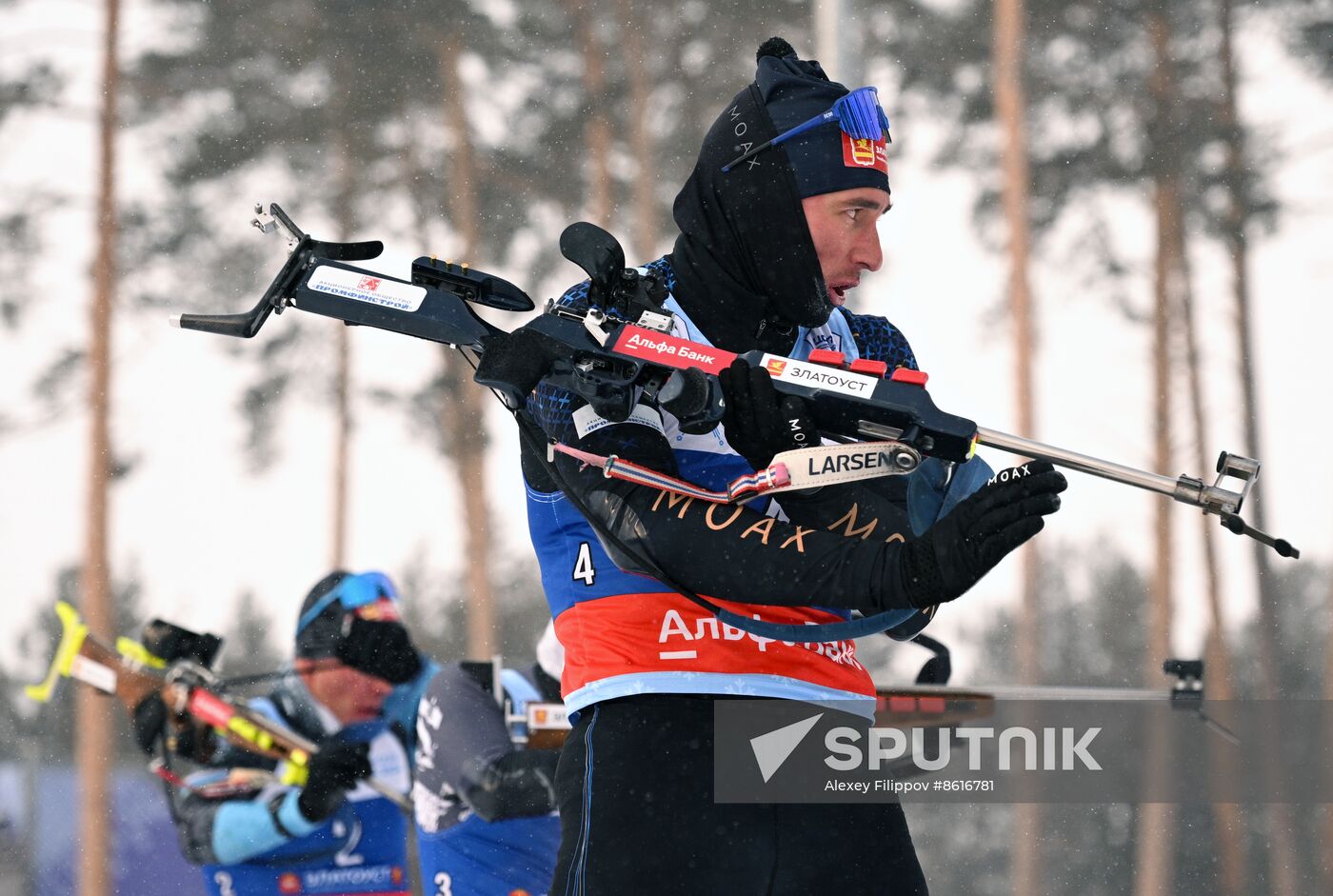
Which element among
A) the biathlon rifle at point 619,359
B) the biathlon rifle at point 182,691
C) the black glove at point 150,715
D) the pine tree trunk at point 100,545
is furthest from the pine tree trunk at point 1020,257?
the biathlon rifle at point 619,359

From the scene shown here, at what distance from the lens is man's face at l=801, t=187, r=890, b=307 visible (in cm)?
247

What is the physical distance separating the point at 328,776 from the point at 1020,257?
9569 mm

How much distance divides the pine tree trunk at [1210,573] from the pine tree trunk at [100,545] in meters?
9.83

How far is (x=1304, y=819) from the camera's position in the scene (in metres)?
17.4

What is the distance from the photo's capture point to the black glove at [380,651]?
6062 mm

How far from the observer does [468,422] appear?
16.2m

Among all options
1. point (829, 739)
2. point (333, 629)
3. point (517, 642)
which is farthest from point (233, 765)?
point (517, 642)

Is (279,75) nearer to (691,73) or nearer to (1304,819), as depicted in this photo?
(691,73)

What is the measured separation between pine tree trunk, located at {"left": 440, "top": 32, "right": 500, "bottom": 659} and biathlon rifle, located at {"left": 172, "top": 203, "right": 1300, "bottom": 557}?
41.6 ft

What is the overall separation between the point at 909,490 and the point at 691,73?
13.0 m

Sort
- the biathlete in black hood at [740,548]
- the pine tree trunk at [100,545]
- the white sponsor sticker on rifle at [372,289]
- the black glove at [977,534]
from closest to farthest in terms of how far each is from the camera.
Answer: the black glove at [977,534]
the biathlete in black hood at [740,548]
the white sponsor sticker on rifle at [372,289]
the pine tree trunk at [100,545]

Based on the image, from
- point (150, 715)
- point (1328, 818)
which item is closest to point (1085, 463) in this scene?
point (150, 715)

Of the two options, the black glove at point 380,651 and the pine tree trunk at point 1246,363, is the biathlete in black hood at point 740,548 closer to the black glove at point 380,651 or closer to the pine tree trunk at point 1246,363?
the black glove at point 380,651

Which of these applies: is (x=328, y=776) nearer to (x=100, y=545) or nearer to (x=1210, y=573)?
(x=100, y=545)
